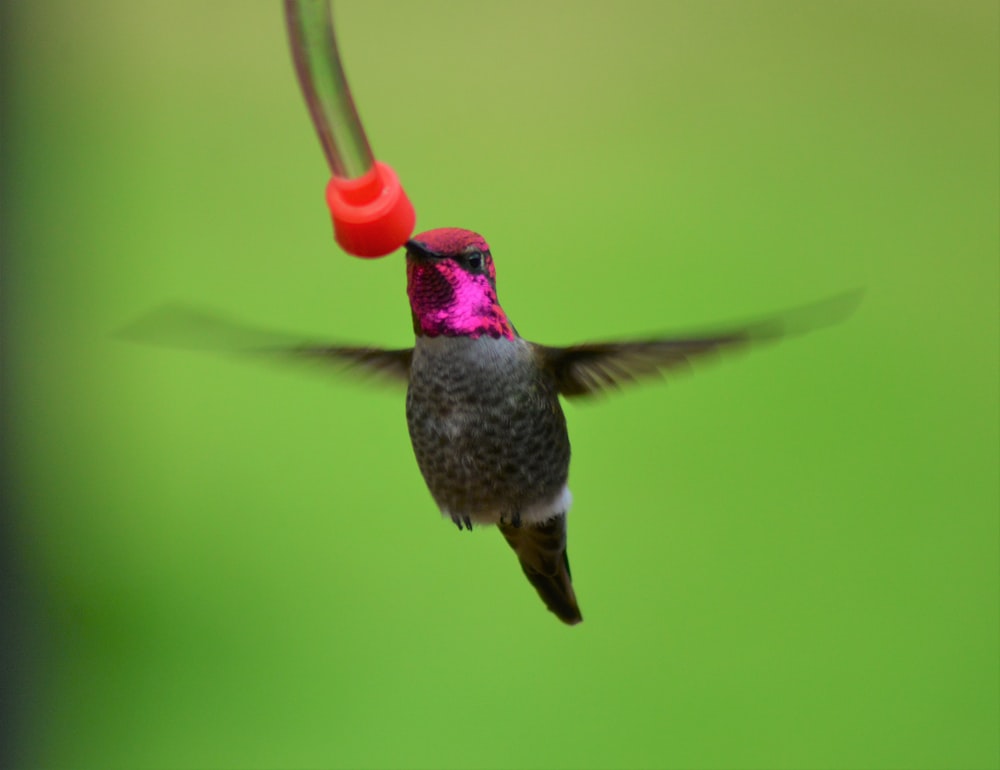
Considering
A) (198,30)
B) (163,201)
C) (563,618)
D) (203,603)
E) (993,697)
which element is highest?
(198,30)

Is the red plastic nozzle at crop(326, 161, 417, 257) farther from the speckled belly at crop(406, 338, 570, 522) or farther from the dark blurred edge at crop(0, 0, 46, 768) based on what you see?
the dark blurred edge at crop(0, 0, 46, 768)

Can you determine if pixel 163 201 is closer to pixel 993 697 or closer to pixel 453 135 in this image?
pixel 453 135

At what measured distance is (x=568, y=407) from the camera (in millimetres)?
1731

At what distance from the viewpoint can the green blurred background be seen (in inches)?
68.1

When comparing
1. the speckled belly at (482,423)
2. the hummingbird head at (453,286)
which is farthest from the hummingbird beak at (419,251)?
the speckled belly at (482,423)

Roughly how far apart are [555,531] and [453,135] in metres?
0.96

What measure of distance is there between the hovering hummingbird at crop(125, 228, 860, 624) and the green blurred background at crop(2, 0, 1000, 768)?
2.48 ft

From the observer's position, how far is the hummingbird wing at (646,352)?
68 centimetres

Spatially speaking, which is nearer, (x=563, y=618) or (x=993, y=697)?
(x=563, y=618)

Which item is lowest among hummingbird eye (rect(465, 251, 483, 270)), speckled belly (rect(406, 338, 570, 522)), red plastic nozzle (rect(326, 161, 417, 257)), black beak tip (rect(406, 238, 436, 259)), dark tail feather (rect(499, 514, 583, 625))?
dark tail feather (rect(499, 514, 583, 625))

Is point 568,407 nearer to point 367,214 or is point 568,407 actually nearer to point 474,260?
point 474,260

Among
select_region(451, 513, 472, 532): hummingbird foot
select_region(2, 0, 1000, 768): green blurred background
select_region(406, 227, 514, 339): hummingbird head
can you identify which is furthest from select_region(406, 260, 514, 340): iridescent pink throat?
select_region(2, 0, 1000, 768): green blurred background

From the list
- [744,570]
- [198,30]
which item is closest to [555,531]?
[744,570]

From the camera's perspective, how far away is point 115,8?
1822 mm
